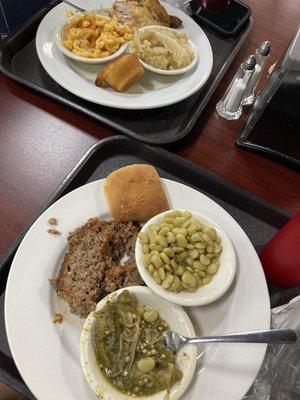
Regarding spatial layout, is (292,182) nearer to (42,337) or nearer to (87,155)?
(87,155)

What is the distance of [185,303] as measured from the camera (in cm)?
112

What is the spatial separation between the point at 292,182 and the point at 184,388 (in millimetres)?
925

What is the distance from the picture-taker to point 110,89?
5.60 feet

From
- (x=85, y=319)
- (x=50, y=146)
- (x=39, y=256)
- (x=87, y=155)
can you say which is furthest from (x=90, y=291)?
(x=50, y=146)

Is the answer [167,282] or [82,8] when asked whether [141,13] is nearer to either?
[82,8]

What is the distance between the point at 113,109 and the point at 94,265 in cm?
75

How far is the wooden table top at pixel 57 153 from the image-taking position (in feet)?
4.75

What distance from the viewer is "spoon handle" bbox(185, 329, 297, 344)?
1.00 meters

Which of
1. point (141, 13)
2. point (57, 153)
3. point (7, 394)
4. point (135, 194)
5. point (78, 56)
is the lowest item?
point (7, 394)

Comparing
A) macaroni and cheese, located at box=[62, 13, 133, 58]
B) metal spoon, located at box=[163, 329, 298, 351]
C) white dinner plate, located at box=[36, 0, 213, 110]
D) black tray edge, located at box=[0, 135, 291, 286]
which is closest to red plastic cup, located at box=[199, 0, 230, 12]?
white dinner plate, located at box=[36, 0, 213, 110]

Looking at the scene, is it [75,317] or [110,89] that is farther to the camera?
[110,89]

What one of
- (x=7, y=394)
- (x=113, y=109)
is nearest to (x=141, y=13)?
(x=113, y=109)

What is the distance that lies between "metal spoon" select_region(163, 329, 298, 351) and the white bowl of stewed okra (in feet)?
0.31

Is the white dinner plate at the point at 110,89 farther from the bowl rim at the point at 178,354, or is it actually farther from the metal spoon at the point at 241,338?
the metal spoon at the point at 241,338
